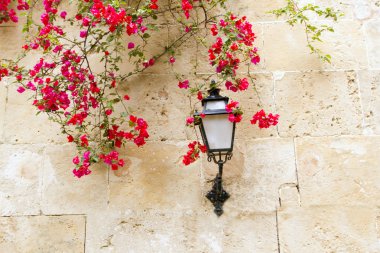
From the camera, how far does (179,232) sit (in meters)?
3.02

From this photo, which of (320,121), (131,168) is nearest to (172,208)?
(131,168)

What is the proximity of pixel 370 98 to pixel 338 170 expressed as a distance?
57cm

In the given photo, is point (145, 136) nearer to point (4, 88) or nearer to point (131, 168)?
point (131, 168)

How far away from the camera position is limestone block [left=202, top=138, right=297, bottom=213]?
10.0 feet

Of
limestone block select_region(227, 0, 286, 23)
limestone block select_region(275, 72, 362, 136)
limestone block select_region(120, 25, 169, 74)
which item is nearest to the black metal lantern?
limestone block select_region(275, 72, 362, 136)

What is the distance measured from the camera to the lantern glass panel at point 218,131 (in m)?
2.70

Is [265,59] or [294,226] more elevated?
[265,59]

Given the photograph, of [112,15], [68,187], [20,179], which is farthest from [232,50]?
[20,179]

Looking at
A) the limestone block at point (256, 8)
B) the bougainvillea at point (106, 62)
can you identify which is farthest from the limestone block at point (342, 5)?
the bougainvillea at point (106, 62)

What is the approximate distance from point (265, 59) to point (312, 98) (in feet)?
1.42

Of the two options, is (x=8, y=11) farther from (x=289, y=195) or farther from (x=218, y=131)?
(x=289, y=195)

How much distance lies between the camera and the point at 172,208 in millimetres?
3068

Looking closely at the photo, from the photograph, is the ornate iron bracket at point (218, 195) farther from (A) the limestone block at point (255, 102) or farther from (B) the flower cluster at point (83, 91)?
(B) the flower cluster at point (83, 91)

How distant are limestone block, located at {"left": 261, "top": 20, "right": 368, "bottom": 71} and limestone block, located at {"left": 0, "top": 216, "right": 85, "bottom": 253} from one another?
173cm
